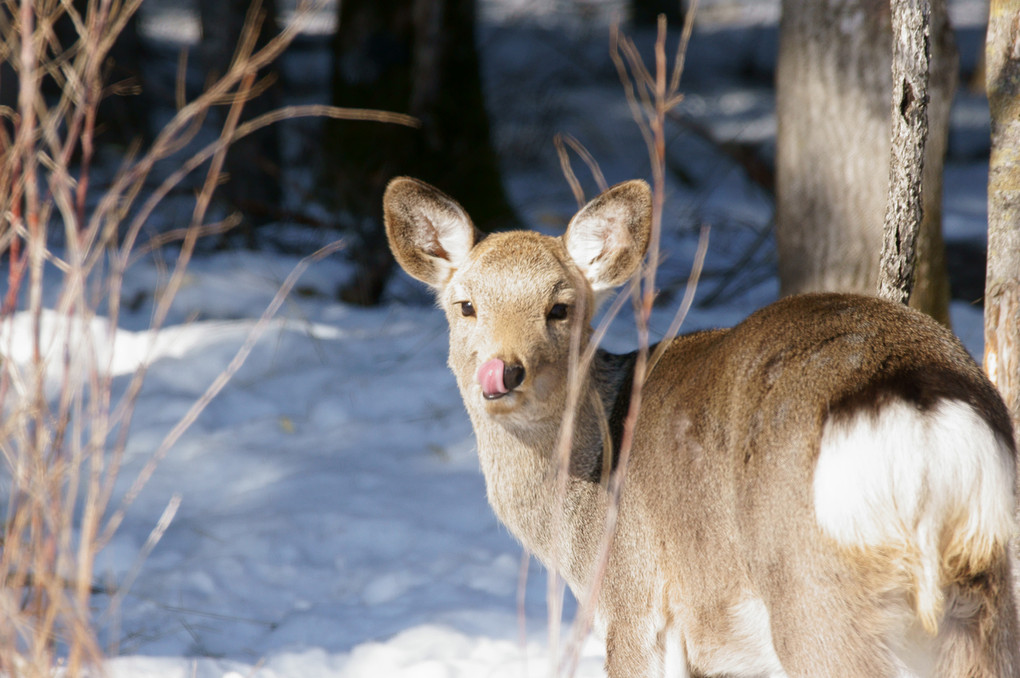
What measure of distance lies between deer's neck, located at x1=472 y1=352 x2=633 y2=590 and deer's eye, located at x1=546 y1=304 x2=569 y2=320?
27 cm

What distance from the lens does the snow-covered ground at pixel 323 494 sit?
3898mm

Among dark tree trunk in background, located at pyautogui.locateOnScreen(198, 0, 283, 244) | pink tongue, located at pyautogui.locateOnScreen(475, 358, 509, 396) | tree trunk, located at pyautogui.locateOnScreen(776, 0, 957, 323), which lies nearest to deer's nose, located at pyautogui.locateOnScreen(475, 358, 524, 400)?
pink tongue, located at pyautogui.locateOnScreen(475, 358, 509, 396)

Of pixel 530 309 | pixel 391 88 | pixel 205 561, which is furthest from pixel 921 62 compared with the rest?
pixel 391 88

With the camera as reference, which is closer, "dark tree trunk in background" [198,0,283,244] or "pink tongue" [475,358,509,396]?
"pink tongue" [475,358,509,396]

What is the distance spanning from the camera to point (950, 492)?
84.1 inches

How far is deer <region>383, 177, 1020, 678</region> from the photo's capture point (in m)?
2.18

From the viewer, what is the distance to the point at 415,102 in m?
8.25

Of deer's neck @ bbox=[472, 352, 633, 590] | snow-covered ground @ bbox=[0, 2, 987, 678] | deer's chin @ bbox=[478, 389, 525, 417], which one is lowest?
snow-covered ground @ bbox=[0, 2, 987, 678]

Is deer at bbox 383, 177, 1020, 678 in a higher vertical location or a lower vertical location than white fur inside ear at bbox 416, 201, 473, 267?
lower

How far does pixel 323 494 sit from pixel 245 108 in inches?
211

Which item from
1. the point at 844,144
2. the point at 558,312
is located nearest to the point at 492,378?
the point at 558,312

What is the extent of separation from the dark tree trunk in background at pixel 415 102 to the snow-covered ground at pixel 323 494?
97 centimetres

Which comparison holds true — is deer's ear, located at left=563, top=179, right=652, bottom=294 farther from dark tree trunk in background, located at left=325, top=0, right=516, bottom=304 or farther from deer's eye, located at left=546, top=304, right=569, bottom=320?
dark tree trunk in background, located at left=325, top=0, right=516, bottom=304

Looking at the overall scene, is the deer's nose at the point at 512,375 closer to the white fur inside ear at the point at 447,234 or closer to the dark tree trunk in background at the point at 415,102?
the white fur inside ear at the point at 447,234
